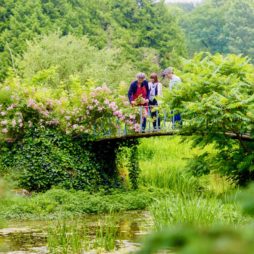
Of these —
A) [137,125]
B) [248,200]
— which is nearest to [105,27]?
[137,125]

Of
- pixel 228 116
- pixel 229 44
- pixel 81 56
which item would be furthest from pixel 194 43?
pixel 228 116

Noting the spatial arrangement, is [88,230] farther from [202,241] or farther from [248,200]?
[202,241]

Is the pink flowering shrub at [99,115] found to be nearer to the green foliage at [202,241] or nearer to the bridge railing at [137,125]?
the bridge railing at [137,125]

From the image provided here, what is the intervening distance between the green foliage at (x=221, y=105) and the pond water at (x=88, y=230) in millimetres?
1896

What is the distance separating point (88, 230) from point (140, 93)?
5.12m

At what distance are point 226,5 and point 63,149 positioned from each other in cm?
7021

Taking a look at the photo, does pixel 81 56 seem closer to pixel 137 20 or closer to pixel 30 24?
pixel 30 24

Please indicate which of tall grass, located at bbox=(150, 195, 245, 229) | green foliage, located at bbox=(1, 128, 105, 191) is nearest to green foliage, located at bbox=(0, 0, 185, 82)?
green foliage, located at bbox=(1, 128, 105, 191)

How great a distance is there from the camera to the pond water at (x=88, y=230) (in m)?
9.06

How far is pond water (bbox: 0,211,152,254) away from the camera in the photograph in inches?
357

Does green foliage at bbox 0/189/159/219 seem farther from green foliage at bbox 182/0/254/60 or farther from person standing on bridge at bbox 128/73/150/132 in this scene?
green foliage at bbox 182/0/254/60

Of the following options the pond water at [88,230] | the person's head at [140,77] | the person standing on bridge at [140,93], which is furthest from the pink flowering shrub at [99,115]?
the pond water at [88,230]

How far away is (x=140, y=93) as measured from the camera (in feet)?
50.1

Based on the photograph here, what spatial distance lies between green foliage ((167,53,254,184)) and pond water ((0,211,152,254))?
1896 mm
